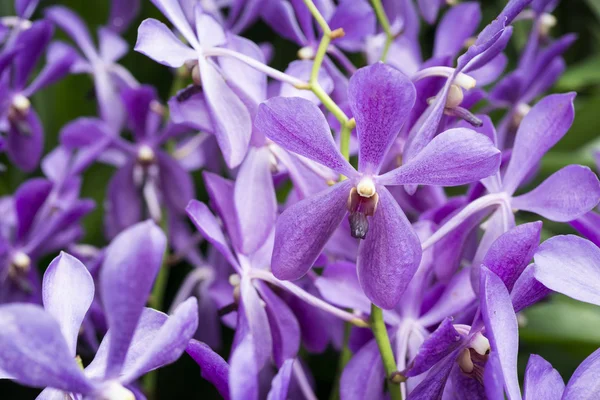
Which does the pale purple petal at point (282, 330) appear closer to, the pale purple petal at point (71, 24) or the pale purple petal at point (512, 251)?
the pale purple petal at point (512, 251)

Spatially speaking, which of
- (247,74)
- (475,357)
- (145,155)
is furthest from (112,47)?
(475,357)

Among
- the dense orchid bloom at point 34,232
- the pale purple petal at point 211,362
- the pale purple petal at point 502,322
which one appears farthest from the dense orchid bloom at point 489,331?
the dense orchid bloom at point 34,232

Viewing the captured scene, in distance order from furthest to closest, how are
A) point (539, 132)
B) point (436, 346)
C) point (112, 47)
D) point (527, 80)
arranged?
point (112, 47) → point (527, 80) → point (539, 132) → point (436, 346)

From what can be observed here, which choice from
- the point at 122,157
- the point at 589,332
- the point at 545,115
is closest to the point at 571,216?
the point at 545,115

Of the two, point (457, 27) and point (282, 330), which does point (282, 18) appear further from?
point (282, 330)

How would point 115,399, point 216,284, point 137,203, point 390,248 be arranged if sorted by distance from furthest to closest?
point 137,203, point 216,284, point 390,248, point 115,399

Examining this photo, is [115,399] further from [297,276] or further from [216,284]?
[216,284]
